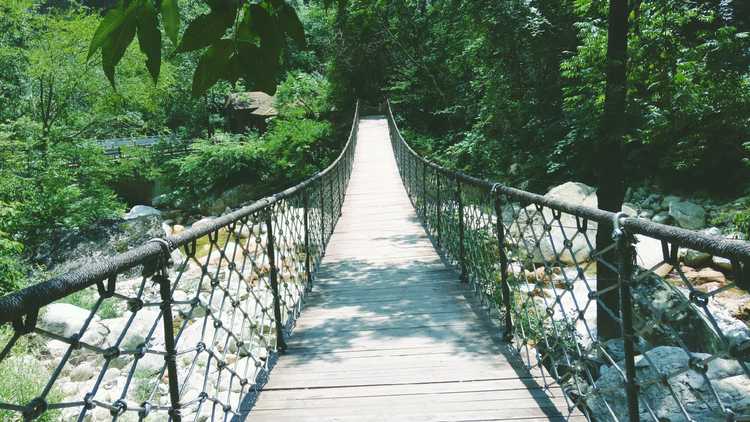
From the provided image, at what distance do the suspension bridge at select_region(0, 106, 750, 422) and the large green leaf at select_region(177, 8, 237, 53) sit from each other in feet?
1.88

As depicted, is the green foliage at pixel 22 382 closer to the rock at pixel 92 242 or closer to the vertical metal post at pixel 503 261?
the vertical metal post at pixel 503 261

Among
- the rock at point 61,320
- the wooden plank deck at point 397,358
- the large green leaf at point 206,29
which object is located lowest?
the rock at point 61,320

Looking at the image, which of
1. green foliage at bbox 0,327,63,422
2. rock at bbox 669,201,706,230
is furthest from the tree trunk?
rock at bbox 669,201,706,230

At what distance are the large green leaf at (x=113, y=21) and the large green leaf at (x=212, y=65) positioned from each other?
11cm

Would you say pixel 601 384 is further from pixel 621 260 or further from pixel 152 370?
pixel 152 370

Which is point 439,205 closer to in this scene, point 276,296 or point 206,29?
point 276,296

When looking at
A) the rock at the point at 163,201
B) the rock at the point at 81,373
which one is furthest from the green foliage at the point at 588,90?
the rock at the point at 163,201

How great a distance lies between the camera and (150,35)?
771 mm

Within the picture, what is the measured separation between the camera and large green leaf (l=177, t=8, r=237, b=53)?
2.56ft

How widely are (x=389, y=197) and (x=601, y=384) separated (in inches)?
265

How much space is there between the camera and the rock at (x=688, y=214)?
8.47m

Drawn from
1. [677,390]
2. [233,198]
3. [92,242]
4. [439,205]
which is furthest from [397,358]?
[233,198]

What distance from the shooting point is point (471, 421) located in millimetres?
2314

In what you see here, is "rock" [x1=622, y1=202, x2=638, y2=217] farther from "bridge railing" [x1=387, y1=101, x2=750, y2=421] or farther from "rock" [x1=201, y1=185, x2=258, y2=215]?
"rock" [x1=201, y1=185, x2=258, y2=215]
